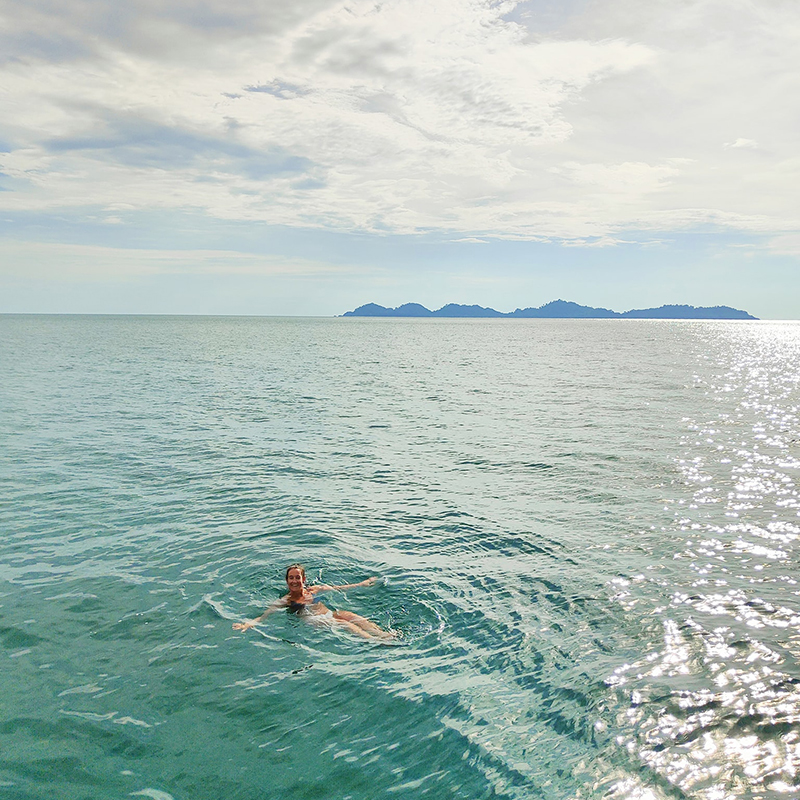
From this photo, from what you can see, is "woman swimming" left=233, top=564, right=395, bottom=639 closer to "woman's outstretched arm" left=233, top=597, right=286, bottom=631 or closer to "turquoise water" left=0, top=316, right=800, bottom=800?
"woman's outstretched arm" left=233, top=597, right=286, bottom=631

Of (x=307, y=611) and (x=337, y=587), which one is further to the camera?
(x=337, y=587)

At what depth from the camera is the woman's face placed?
1495cm

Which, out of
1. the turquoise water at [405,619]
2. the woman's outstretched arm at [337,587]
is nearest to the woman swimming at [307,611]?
the woman's outstretched arm at [337,587]

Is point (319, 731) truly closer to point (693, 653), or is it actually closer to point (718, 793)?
point (718, 793)

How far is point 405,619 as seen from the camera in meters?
14.9

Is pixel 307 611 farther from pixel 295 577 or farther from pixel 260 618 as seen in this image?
pixel 260 618

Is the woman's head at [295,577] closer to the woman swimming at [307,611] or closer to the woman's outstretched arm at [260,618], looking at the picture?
the woman swimming at [307,611]

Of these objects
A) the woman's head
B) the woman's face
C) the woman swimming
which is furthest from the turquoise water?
the woman's head

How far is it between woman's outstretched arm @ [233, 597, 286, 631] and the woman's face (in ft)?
1.95

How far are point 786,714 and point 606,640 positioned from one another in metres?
3.64

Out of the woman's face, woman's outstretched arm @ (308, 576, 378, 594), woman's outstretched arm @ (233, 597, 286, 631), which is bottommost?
woman's outstretched arm @ (233, 597, 286, 631)

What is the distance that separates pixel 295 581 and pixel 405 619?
9.80ft

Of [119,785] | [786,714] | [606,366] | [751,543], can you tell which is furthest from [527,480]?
[606,366]

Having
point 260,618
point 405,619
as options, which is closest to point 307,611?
point 260,618
